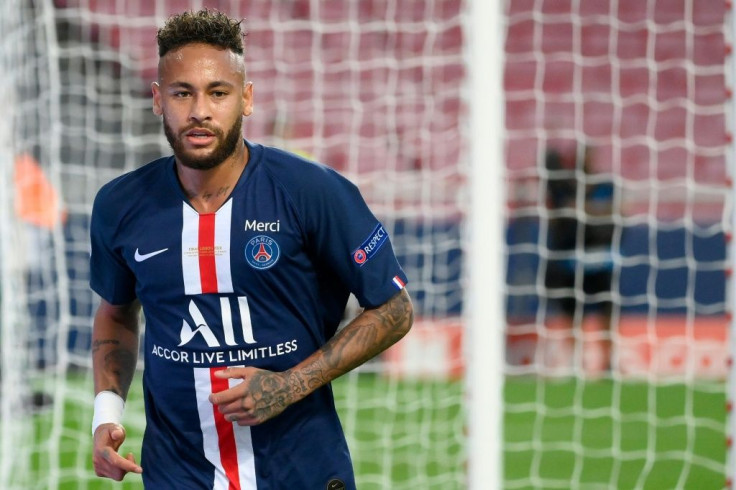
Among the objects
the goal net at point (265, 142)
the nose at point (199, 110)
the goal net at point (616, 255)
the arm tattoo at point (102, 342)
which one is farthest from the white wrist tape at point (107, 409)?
the goal net at point (616, 255)

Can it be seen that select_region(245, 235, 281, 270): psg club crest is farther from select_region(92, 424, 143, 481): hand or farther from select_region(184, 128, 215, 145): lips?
select_region(92, 424, 143, 481): hand

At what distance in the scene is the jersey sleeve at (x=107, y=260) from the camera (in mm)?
2682

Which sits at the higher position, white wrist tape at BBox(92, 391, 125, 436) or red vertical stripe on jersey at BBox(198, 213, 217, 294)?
red vertical stripe on jersey at BBox(198, 213, 217, 294)

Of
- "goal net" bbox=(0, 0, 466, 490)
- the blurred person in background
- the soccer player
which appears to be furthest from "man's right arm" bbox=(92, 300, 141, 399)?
the blurred person in background

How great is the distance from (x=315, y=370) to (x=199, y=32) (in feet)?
2.68

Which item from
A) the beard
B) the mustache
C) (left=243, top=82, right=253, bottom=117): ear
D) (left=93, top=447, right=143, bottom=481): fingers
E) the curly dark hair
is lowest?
(left=93, top=447, right=143, bottom=481): fingers

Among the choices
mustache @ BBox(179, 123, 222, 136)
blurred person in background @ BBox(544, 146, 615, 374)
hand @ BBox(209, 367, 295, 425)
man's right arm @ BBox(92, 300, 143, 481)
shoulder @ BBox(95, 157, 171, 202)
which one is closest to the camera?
hand @ BBox(209, 367, 295, 425)

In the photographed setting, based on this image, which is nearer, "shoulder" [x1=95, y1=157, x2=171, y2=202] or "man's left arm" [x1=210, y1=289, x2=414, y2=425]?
"man's left arm" [x1=210, y1=289, x2=414, y2=425]

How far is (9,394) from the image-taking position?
513 cm

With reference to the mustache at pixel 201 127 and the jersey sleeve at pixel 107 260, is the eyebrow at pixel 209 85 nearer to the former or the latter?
the mustache at pixel 201 127

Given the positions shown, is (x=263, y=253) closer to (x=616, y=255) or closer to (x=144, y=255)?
(x=144, y=255)

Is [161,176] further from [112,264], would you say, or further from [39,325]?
[39,325]

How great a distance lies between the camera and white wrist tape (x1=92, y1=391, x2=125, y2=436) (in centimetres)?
266

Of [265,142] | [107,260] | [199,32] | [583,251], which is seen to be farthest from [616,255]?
[199,32]
